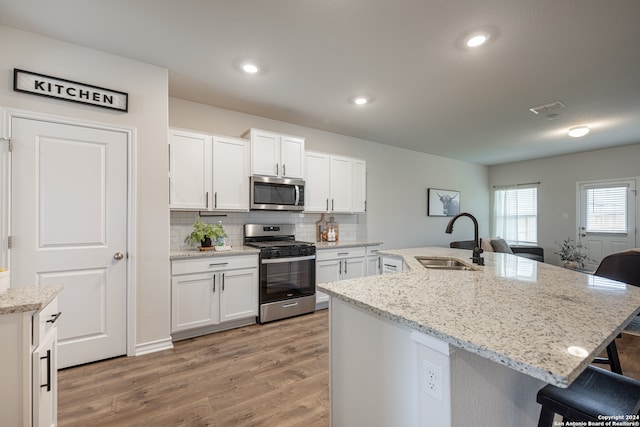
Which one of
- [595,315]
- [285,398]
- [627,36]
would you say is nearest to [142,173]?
[285,398]

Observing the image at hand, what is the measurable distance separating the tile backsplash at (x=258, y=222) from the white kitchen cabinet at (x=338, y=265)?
0.55m

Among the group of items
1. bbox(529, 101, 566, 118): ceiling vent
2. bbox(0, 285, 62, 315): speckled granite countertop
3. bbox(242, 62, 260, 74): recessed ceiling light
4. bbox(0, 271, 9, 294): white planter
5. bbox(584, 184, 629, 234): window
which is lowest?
bbox(0, 285, 62, 315): speckled granite countertop

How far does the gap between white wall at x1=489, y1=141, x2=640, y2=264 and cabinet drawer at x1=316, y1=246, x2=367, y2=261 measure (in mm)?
4817

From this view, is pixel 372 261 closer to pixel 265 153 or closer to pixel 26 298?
pixel 265 153

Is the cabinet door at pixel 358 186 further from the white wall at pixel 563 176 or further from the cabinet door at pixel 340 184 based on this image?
the white wall at pixel 563 176

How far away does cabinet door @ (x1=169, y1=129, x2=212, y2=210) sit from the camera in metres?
2.93

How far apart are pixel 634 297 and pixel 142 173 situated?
10.9 feet

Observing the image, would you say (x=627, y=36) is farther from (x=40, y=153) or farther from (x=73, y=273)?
(x=73, y=273)

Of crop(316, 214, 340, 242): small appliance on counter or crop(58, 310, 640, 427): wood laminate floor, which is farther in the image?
crop(316, 214, 340, 242): small appliance on counter

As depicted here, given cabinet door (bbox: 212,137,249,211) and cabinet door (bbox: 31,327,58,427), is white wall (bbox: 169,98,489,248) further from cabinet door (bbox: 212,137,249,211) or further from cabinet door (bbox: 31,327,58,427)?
cabinet door (bbox: 31,327,58,427)

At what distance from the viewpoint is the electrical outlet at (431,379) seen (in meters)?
0.90

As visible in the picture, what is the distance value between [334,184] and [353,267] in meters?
1.22

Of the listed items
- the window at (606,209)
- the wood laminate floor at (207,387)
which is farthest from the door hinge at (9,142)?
the window at (606,209)

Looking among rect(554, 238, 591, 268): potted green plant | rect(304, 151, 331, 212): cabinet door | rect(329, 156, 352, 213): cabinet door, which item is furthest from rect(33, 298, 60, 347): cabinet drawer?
rect(554, 238, 591, 268): potted green plant
